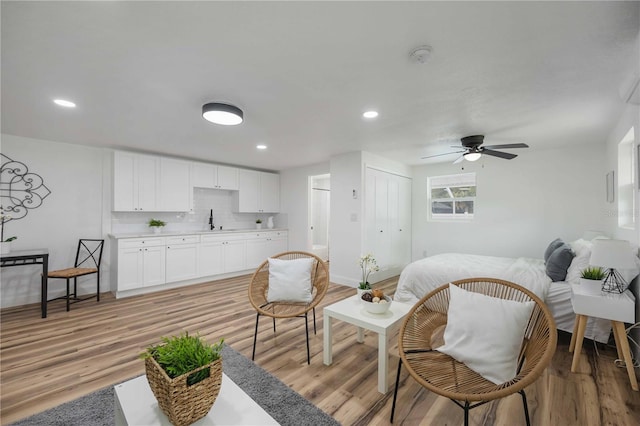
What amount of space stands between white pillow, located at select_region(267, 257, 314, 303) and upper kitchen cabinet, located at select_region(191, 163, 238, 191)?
3264 mm

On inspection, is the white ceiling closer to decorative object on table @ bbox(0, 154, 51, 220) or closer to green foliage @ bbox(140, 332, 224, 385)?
decorative object on table @ bbox(0, 154, 51, 220)

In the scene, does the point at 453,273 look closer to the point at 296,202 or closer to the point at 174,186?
the point at 296,202

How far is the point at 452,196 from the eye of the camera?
5.43 m

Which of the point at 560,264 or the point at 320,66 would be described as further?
the point at 560,264

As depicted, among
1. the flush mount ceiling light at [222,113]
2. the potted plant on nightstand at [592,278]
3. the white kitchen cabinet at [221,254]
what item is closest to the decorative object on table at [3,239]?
the white kitchen cabinet at [221,254]

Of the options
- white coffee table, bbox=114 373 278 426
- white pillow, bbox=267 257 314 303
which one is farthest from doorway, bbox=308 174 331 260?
white coffee table, bbox=114 373 278 426

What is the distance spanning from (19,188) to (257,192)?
3.60 m

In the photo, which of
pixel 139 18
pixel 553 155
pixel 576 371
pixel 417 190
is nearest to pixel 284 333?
pixel 576 371

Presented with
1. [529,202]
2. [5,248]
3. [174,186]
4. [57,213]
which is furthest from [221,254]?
[529,202]

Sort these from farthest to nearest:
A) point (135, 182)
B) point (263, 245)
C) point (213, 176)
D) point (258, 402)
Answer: point (263, 245), point (213, 176), point (135, 182), point (258, 402)

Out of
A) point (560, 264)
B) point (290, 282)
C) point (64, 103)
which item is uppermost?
point (64, 103)

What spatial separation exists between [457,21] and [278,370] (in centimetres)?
266

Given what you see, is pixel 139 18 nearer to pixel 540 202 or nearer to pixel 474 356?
pixel 474 356

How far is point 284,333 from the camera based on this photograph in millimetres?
2871
